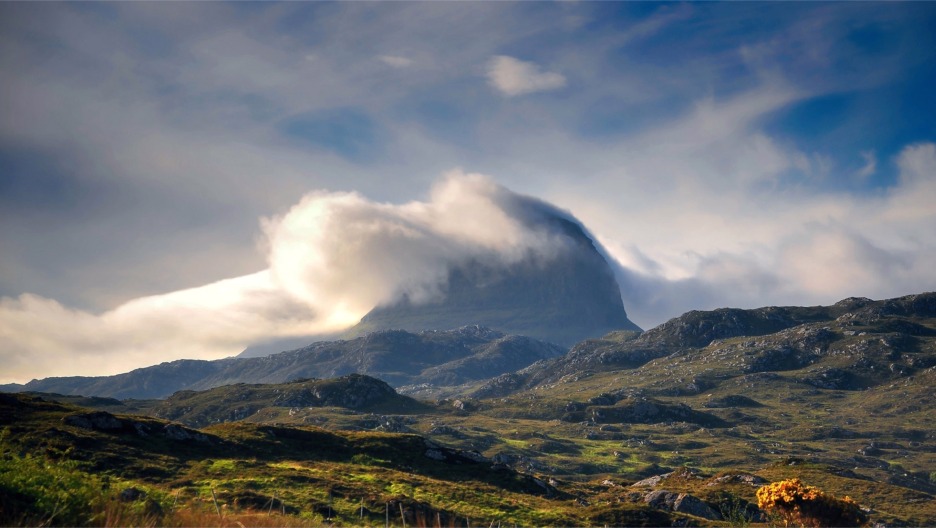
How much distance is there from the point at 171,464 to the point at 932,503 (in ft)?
474

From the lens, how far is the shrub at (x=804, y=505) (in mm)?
37844

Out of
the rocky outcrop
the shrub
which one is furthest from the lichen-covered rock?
the shrub

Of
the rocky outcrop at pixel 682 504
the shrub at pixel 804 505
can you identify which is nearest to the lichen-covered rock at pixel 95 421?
the rocky outcrop at pixel 682 504

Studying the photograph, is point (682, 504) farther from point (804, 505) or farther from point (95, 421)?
point (95, 421)

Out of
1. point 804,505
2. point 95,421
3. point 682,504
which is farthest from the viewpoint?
point 682,504

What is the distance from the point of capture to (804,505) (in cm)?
3894

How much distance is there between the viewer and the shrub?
1490 inches

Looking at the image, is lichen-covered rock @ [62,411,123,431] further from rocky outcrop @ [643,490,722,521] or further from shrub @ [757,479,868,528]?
shrub @ [757,479,868,528]

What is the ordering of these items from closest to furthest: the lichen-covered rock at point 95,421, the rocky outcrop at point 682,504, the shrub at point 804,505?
the shrub at point 804,505 → the lichen-covered rock at point 95,421 → the rocky outcrop at point 682,504

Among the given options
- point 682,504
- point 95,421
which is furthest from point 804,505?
point 95,421

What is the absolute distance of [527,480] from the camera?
71.4 meters

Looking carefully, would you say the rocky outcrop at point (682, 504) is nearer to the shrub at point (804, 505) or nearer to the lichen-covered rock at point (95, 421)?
the shrub at point (804, 505)

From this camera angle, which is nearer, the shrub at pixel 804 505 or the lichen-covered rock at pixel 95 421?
the shrub at pixel 804 505

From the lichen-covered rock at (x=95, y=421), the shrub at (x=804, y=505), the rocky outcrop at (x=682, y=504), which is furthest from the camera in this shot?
the rocky outcrop at (x=682, y=504)
